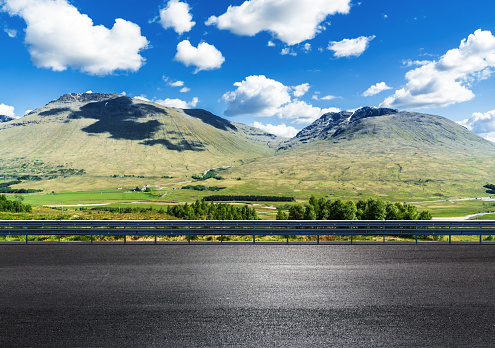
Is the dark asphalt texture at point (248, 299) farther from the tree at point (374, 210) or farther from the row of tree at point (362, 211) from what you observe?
the tree at point (374, 210)

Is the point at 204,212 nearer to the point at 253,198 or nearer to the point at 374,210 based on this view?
the point at 374,210

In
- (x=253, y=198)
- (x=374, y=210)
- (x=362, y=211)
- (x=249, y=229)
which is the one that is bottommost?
(x=362, y=211)

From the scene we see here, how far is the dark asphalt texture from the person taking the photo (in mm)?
6387

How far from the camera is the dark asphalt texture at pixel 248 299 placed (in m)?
6.39

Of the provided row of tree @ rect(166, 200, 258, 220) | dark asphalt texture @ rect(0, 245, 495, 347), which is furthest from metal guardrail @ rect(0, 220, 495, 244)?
row of tree @ rect(166, 200, 258, 220)

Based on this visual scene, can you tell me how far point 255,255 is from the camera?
13.2 metres

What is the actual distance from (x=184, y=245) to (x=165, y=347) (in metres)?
9.54

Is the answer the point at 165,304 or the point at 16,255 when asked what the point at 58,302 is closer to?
the point at 165,304

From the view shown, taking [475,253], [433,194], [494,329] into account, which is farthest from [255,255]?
[433,194]

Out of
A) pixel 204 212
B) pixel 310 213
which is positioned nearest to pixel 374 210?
pixel 310 213

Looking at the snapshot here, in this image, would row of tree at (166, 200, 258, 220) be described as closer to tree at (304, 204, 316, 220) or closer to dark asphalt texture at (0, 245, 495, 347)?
tree at (304, 204, 316, 220)

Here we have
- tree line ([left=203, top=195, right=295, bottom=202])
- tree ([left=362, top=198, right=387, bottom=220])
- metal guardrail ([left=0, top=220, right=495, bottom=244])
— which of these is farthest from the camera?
tree line ([left=203, top=195, right=295, bottom=202])

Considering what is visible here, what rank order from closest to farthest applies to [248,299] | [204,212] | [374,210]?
[248,299]
[374,210]
[204,212]

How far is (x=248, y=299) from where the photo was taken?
27.2 feet
